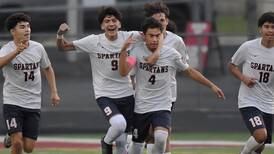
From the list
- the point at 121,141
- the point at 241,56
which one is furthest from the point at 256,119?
the point at 121,141

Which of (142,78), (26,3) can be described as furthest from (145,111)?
(26,3)

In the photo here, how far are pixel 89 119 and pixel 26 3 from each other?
14.4ft

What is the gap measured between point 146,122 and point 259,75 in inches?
63.9

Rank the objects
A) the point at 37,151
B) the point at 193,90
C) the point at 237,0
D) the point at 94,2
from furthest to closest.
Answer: the point at 237,0 → the point at 94,2 → the point at 193,90 → the point at 37,151

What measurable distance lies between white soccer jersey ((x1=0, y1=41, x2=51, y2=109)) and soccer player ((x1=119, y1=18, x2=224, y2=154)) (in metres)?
1.23

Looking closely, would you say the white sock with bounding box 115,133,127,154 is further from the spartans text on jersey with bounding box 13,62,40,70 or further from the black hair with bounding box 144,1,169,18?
the black hair with bounding box 144,1,169,18

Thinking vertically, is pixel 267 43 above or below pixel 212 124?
above

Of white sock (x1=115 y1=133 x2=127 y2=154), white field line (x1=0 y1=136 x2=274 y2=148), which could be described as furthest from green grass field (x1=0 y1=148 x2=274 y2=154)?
white sock (x1=115 y1=133 x2=127 y2=154)

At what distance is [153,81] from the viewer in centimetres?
1275

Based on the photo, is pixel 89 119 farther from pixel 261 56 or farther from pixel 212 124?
pixel 261 56

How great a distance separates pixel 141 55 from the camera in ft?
41.9

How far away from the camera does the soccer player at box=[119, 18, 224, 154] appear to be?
12641 mm

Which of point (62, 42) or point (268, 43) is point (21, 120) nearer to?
point (62, 42)

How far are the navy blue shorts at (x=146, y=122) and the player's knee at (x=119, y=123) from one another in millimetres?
247
